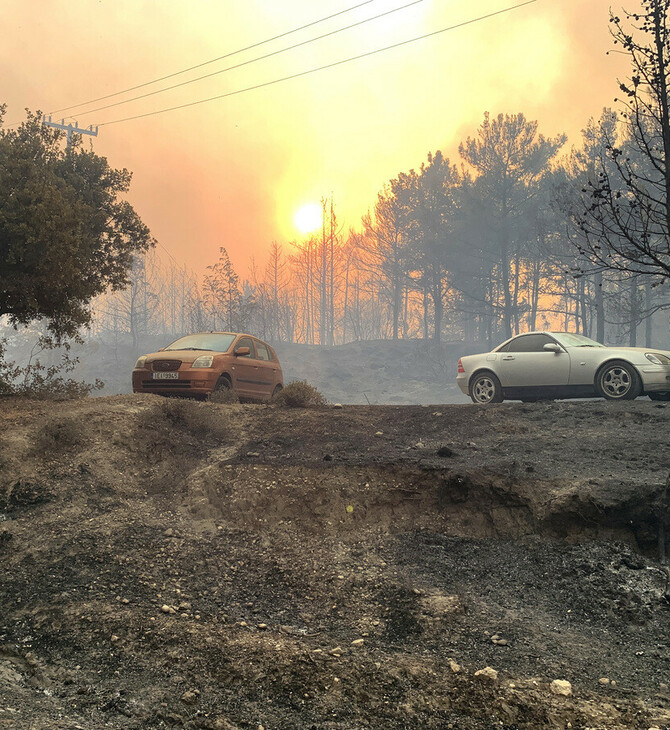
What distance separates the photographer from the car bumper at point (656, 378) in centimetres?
1104

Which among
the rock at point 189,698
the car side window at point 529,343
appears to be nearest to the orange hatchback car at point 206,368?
the car side window at point 529,343

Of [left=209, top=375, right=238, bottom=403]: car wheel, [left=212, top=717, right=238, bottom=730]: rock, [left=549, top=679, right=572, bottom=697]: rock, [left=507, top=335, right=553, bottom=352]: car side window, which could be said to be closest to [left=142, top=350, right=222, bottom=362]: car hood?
[left=209, top=375, right=238, bottom=403]: car wheel

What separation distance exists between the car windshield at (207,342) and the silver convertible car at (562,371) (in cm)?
510

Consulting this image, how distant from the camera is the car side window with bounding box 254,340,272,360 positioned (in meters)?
13.8

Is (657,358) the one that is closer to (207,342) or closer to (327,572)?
(327,572)

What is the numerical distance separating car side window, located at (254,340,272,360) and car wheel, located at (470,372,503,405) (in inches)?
188

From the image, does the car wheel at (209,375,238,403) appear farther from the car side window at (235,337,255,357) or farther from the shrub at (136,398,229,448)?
the shrub at (136,398,229,448)

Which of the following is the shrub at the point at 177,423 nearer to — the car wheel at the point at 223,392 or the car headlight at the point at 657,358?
the car wheel at the point at 223,392

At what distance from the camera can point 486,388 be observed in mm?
12617

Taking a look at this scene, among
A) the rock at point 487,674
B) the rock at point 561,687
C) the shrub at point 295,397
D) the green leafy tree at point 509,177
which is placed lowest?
the rock at point 561,687

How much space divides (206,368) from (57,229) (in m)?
3.62

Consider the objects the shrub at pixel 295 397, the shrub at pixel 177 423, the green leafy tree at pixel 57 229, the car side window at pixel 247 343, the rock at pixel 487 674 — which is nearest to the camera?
the rock at pixel 487 674

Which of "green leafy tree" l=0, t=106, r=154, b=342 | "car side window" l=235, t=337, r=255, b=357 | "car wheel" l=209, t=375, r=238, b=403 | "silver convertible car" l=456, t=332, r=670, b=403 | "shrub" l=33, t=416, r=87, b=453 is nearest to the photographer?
"shrub" l=33, t=416, r=87, b=453

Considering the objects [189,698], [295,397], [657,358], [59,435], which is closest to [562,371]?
[657,358]
